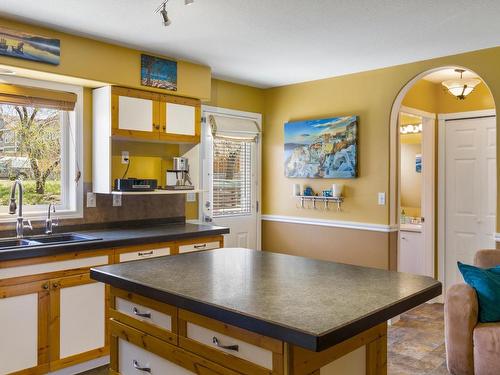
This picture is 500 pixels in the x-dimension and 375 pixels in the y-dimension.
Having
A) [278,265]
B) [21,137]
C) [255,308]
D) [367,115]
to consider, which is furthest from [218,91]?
[255,308]

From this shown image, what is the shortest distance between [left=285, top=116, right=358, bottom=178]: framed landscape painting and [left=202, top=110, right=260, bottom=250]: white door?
476 millimetres

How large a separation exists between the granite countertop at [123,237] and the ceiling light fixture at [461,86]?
2792mm

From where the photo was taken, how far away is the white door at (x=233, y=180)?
5.02m

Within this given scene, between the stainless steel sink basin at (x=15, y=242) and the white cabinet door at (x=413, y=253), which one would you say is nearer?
the stainless steel sink basin at (x=15, y=242)

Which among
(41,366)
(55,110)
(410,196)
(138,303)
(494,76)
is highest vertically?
(494,76)

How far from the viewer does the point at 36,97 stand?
357 centimetres

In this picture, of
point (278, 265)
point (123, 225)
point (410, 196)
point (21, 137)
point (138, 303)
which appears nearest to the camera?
point (138, 303)

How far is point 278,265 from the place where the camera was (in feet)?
7.75

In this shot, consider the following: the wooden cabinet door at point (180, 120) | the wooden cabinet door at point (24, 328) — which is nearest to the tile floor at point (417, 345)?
the wooden cabinet door at point (24, 328)

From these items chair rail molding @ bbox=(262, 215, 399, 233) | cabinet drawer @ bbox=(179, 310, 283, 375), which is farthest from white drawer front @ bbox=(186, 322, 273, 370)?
chair rail molding @ bbox=(262, 215, 399, 233)

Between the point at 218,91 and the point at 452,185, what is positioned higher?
the point at 218,91

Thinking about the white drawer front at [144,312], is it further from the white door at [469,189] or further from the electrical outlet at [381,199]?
the white door at [469,189]

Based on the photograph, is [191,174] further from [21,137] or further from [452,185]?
[452,185]

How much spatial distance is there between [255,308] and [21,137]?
2.89 metres
